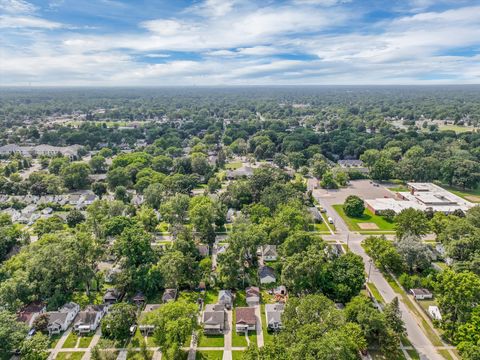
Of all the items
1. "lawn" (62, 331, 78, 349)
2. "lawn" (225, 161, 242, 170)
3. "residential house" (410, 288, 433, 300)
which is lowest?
"lawn" (225, 161, 242, 170)

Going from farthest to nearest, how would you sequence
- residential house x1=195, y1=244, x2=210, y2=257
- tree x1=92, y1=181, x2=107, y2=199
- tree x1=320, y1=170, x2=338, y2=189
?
tree x1=320, y1=170, x2=338, y2=189 → tree x1=92, y1=181, x2=107, y2=199 → residential house x1=195, y1=244, x2=210, y2=257

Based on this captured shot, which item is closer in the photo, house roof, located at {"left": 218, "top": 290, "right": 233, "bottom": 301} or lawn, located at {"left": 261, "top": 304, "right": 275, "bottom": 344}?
lawn, located at {"left": 261, "top": 304, "right": 275, "bottom": 344}

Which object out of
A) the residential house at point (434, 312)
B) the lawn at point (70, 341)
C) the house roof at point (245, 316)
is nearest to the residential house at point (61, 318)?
the lawn at point (70, 341)

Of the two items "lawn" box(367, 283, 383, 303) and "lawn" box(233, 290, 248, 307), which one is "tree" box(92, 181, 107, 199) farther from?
"lawn" box(367, 283, 383, 303)

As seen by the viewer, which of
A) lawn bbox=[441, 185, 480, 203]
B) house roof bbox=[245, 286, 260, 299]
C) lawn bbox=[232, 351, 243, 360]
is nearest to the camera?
lawn bbox=[232, 351, 243, 360]

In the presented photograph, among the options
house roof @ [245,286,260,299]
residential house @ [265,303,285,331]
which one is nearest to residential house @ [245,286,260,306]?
house roof @ [245,286,260,299]

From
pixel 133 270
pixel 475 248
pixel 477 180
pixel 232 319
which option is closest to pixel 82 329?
pixel 133 270

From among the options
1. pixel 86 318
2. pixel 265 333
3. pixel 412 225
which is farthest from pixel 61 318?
pixel 412 225
